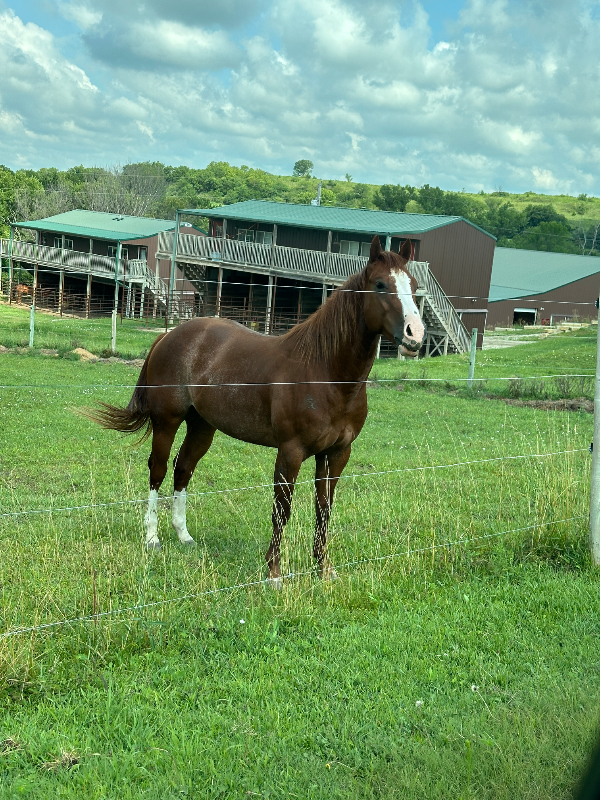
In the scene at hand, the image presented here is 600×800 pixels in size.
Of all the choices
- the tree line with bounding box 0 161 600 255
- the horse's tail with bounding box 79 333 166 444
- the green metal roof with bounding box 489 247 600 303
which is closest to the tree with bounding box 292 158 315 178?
the tree line with bounding box 0 161 600 255

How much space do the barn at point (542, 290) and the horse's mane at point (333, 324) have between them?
3774 cm

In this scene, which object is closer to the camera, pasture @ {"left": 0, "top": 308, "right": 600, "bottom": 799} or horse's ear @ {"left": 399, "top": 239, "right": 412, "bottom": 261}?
pasture @ {"left": 0, "top": 308, "right": 600, "bottom": 799}

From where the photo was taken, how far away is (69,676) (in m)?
3.97

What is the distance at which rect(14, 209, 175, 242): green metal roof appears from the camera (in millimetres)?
45375

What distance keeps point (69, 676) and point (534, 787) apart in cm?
239

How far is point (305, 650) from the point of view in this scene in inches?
169

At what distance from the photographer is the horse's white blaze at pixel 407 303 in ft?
16.4

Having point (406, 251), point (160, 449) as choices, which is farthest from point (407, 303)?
point (160, 449)

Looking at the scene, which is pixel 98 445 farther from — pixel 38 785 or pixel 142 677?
pixel 38 785

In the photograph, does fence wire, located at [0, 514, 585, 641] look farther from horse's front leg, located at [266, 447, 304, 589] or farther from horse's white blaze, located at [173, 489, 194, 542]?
horse's white blaze, located at [173, 489, 194, 542]

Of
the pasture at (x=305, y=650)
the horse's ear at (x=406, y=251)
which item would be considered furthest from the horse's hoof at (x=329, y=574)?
the horse's ear at (x=406, y=251)

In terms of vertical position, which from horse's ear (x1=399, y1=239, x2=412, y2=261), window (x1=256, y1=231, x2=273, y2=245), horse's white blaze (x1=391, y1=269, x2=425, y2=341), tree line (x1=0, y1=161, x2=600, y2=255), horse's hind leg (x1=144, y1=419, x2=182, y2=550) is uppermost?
tree line (x1=0, y1=161, x2=600, y2=255)

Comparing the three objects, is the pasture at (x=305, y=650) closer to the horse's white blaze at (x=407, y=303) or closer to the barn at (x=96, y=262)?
the horse's white blaze at (x=407, y=303)

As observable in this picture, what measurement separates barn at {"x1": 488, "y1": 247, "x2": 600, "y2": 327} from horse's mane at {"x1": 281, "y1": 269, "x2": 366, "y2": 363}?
3774cm
